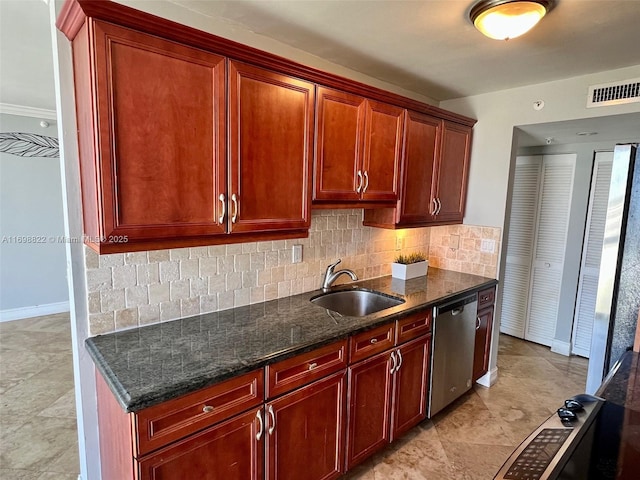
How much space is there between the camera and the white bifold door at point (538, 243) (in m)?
3.64

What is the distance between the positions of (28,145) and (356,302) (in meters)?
4.33

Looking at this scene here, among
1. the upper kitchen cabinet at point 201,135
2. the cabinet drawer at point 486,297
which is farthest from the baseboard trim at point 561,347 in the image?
the upper kitchen cabinet at point 201,135

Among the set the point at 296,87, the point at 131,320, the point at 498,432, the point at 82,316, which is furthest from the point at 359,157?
the point at 498,432

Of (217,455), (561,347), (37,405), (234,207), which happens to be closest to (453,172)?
(234,207)

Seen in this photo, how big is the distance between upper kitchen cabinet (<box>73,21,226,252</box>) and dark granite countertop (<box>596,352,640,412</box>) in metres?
1.56

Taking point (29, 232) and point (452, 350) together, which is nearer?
point (452, 350)

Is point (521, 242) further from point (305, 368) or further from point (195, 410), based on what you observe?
point (195, 410)

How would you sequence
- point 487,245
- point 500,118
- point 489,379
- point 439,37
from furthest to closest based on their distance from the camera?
point 489,379, point 487,245, point 500,118, point 439,37

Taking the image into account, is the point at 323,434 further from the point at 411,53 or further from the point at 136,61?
the point at 411,53

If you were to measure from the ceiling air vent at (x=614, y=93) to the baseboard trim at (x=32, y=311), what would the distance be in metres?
5.91

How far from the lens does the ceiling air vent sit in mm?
2195

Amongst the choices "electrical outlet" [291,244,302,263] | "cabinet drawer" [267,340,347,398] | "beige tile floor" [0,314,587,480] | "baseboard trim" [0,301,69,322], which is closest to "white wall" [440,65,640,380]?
"beige tile floor" [0,314,587,480]

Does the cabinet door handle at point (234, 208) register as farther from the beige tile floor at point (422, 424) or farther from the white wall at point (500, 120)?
the white wall at point (500, 120)

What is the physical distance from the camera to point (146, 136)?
1359 millimetres
